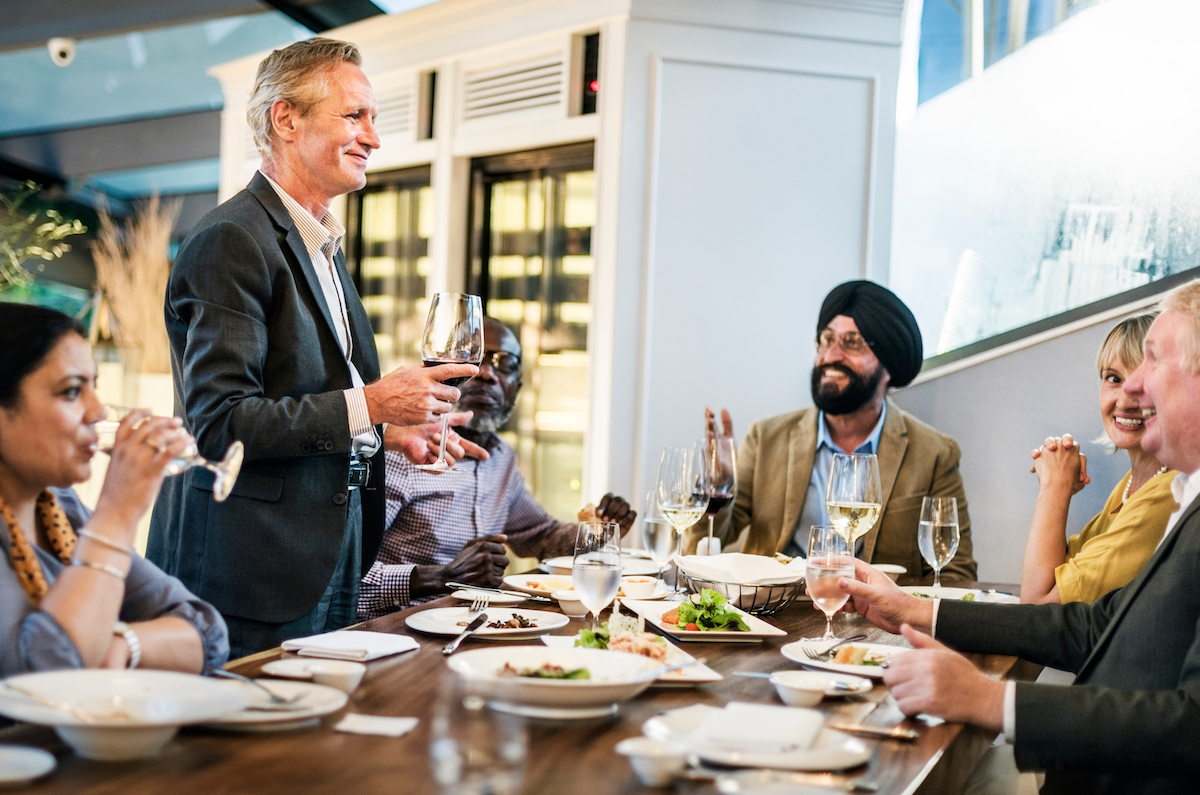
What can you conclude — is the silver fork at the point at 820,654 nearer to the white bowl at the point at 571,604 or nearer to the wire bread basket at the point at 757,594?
the wire bread basket at the point at 757,594

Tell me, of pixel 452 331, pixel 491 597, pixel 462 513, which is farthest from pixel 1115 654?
pixel 462 513

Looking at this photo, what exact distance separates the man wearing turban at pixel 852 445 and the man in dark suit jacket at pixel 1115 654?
130 centimetres

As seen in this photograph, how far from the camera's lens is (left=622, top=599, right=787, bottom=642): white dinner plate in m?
1.65

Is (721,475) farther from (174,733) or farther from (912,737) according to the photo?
(174,733)

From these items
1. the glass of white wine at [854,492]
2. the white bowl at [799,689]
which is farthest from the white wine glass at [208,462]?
the glass of white wine at [854,492]

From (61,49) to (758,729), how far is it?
20.7ft

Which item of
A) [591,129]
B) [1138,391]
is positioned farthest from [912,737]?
[591,129]

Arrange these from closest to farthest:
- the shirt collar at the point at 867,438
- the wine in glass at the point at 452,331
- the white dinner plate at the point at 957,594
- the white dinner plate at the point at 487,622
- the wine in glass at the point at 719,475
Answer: the white dinner plate at the point at 487,622, the wine in glass at the point at 452,331, the white dinner plate at the point at 957,594, the wine in glass at the point at 719,475, the shirt collar at the point at 867,438

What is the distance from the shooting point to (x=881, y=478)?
313cm

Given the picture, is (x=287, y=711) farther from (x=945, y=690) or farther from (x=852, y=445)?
(x=852, y=445)

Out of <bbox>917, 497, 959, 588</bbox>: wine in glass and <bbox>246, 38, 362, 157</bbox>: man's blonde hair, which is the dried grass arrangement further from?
<bbox>917, 497, 959, 588</bbox>: wine in glass

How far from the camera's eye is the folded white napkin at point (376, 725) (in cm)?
108

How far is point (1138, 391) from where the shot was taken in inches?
61.9

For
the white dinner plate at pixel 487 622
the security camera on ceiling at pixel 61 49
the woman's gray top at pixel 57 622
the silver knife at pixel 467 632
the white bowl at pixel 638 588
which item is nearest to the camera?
the woman's gray top at pixel 57 622
